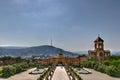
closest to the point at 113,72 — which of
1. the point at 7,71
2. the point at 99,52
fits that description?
the point at 7,71

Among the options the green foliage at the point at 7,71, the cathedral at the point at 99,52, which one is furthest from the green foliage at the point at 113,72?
the cathedral at the point at 99,52

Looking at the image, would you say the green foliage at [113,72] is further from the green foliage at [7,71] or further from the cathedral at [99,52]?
the cathedral at [99,52]

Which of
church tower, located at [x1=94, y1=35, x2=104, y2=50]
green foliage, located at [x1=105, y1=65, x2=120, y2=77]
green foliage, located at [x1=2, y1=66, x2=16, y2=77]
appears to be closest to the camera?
green foliage, located at [x1=2, y1=66, x2=16, y2=77]

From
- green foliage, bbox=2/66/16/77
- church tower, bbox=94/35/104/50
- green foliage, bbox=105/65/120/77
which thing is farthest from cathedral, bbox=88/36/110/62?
green foliage, bbox=2/66/16/77

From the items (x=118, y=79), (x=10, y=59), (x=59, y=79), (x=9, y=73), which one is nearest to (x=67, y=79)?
(x=59, y=79)

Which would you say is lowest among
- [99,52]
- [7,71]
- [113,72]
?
[7,71]

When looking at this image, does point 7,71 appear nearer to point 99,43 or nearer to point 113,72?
point 113,72

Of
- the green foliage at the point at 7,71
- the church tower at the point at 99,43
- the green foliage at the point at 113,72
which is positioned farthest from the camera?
the church tower at the point at 99,43

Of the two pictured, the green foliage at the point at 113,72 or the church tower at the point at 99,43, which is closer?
the green foliage at the point at 113,72

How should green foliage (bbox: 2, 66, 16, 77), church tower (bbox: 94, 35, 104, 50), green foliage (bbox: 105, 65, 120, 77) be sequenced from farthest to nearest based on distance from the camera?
1. church tower (bbox: 94, 35, 104, 50)
2. green foliage (bbox: 105, 65, 120, 77)
3. green foliage (bbox: 2, 66, 16, 77)

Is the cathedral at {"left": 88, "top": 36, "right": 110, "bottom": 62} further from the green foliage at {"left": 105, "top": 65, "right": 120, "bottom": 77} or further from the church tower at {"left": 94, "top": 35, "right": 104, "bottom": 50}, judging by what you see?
the green foliage at {"left": 105, "top": 65, "right": 120, "bottom": 77}

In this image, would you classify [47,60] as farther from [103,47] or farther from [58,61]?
[103,47]

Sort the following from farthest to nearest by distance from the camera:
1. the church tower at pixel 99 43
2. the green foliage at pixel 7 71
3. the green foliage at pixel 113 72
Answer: the church tower at pixel 99 43, the green foliage at pixel 113 72, the green foliage at pixel 7 71

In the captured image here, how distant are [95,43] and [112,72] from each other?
3081cm
